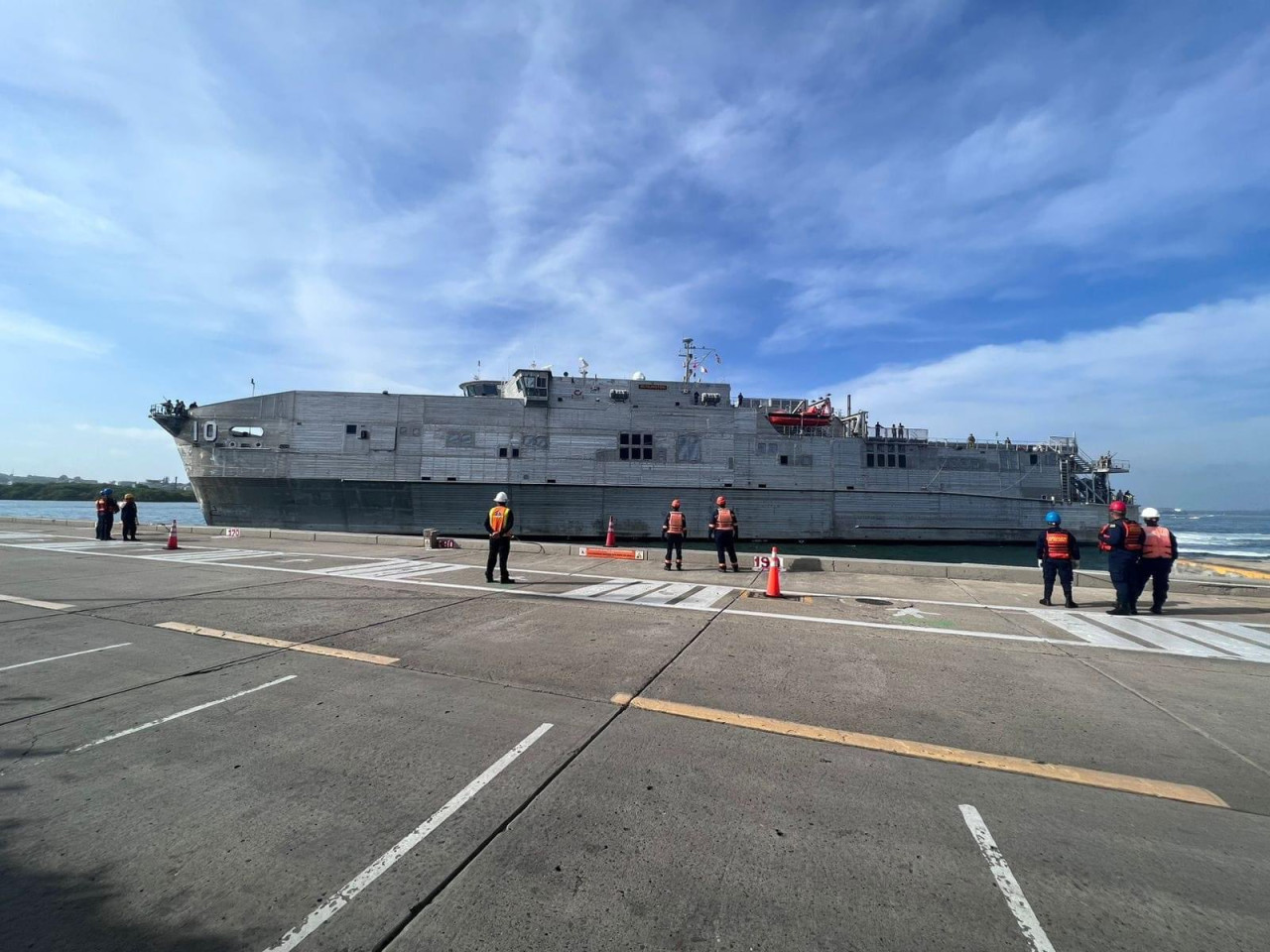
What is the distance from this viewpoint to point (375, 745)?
11.5 feet

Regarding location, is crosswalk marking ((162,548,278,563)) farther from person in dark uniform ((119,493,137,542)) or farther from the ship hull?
the ship hull

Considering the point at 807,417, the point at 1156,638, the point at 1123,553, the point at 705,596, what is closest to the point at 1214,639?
the point at 1156,638

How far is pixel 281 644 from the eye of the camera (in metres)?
5.74

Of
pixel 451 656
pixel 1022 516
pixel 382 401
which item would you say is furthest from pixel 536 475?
pixel 1022 516

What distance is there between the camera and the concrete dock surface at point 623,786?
82.4 inches

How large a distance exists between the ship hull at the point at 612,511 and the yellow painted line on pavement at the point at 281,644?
22578 millimetres

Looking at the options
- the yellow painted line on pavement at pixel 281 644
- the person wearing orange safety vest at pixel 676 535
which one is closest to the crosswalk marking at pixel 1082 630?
the person wearing orange safety vest at pixel 676 535

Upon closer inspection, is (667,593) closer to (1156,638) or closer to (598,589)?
(598,589)

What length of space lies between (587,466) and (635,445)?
3.02 m

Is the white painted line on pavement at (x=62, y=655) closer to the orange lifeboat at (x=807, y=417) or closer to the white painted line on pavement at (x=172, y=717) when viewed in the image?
the white painted line on pavement at (x=172, y=717)

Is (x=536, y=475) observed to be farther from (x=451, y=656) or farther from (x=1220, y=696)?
(x=1220, y=696)

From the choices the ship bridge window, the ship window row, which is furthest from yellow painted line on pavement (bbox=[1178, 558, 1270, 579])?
the ship bridge window

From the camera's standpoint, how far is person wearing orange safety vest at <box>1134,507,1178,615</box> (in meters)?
8.12

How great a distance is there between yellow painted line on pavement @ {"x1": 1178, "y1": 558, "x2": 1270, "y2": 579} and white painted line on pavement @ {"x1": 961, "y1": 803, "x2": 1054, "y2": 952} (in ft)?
40.6
